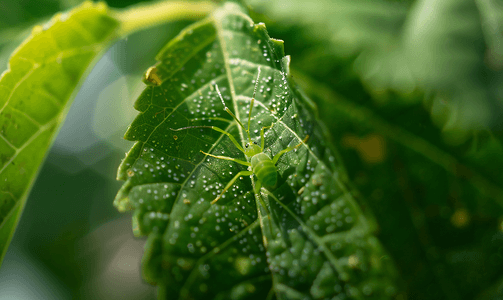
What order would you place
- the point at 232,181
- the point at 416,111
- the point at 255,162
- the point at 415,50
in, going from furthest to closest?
the point at 415,50 < the point at 416,111 < the point at 255,162 < the point at 232,181

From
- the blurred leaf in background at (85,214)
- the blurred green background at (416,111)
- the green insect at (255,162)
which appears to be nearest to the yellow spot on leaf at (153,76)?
the green insect at (255,162)

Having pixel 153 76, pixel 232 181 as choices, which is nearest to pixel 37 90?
pixel 153 76

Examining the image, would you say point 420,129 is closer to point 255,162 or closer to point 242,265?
point 255,162

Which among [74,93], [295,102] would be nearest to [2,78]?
[74,93]

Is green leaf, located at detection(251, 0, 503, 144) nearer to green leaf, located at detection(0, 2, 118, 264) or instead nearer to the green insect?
the green insect

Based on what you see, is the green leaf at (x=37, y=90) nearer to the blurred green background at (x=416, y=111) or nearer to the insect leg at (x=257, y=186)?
the blurred green background at (x=416, y=111)

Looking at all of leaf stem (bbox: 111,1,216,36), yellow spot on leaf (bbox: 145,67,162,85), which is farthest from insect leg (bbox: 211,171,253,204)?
leaf stem (bbox: 111,1,216,36)
